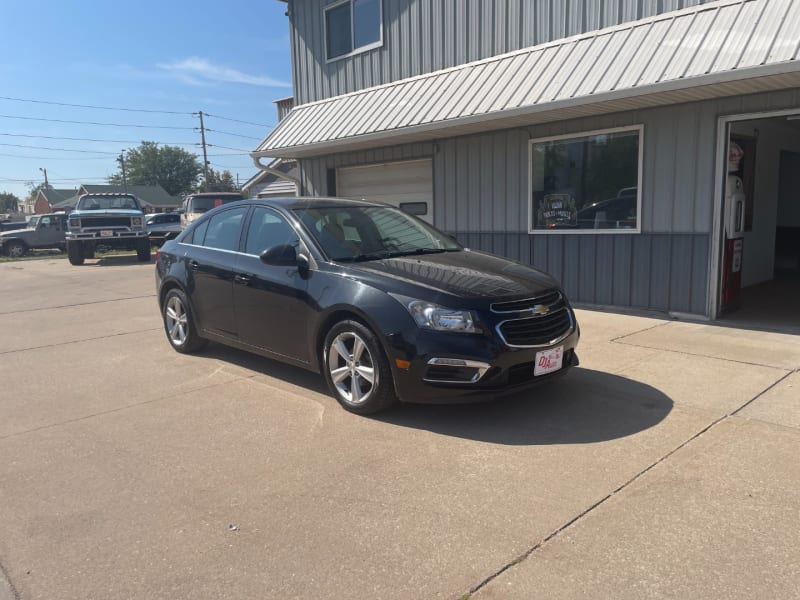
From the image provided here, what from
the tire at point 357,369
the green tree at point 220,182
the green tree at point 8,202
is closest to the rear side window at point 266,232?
the tire at point 357,369

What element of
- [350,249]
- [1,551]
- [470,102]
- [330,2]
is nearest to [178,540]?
[1,551]

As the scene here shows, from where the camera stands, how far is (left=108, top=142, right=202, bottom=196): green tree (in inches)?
3787

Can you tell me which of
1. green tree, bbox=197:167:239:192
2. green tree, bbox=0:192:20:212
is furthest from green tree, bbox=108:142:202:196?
green tree, bbox=0:192:20:212

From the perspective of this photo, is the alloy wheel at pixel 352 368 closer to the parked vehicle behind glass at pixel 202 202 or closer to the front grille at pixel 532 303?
the front grille at pixel 532 303

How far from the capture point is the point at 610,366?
18.0 ft

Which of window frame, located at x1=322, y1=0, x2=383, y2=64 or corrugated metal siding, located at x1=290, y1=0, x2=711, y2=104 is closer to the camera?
corrugated metal siding, located at x1=290, y1=0, x2=711, y2=104

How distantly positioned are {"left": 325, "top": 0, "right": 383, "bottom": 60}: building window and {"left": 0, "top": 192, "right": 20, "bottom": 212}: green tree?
12718cm

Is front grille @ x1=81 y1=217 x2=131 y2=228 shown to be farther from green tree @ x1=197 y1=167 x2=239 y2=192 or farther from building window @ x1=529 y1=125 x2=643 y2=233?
green tree @ x1=197 y1=167 x2=239 y2=192

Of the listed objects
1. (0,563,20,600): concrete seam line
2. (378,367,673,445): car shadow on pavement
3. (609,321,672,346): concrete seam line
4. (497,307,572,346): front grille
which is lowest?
(0,563,20,600): concrete seam line

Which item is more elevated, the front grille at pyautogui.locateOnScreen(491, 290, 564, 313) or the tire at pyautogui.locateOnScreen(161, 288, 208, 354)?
the front grille at pyautogui.locateOnScreen(491, 290, 564, 313)

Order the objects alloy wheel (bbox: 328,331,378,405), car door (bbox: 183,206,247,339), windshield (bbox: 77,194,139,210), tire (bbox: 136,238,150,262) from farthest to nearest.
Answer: tire (bbox: 136,238,150,262) < windshield (bbox: 77,194,139,210) < car door (bbox: 183,206,247,339) < alloy wheel (bbox: 328,331,378,405)

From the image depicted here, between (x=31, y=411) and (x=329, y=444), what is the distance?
260cm

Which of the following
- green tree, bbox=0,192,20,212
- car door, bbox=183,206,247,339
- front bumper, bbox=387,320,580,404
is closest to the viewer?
front bumper, bbox=387,320,580,404

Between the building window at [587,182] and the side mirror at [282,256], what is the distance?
496 centimetres
